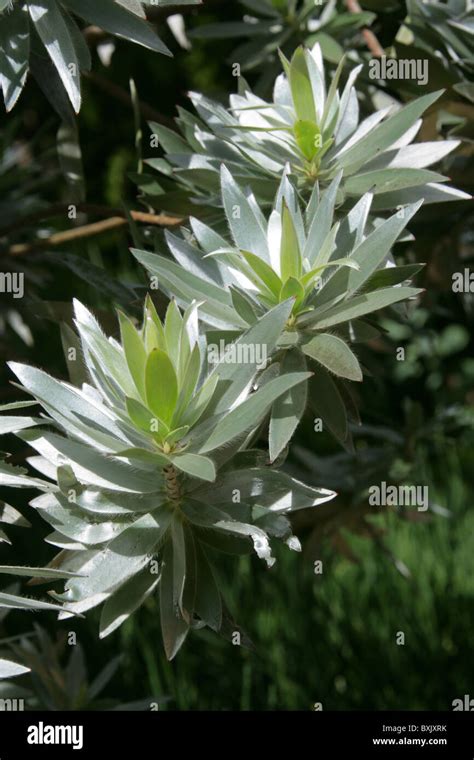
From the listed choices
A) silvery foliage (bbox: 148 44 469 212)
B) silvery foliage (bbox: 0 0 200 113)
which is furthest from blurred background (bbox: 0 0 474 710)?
silvery foliage (bbox: 0 0 200 113)

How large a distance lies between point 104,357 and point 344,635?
1.69 metres

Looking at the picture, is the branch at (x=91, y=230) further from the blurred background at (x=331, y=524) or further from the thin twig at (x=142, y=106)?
the thin twig at (x=142, y=106)

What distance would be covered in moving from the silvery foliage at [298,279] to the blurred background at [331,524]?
23 cm

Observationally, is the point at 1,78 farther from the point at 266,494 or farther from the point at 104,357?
the point at 266,494

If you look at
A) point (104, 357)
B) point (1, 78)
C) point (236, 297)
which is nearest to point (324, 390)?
point (236, 297)

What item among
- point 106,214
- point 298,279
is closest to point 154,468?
point 298,279

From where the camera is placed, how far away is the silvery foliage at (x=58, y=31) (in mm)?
1003

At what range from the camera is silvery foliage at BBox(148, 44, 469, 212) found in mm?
1088

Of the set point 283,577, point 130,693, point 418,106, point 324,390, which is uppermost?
point 418,106

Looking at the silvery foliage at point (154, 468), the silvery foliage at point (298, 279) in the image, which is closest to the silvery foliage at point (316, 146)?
the silvery foliage at point (298, 279)

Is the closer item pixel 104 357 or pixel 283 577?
pixel 104 357

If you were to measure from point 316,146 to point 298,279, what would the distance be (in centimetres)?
22

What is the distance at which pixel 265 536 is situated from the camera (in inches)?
34.0

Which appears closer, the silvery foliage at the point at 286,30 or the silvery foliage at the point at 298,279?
the silvery foliage at the point at 298,279
